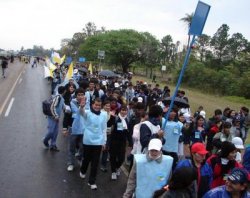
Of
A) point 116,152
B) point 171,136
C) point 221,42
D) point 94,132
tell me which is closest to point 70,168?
point 116,152

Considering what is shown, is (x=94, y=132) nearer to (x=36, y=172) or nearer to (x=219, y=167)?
(x=36, y=172)

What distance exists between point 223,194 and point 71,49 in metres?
97.6

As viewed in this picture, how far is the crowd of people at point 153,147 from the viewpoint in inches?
153

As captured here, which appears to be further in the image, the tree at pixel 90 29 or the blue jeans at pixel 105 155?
the tree at pixel 90 29

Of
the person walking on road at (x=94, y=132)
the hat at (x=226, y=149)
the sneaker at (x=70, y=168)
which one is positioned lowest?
the sneaker at (x=70, y=168)

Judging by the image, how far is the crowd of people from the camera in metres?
3.90

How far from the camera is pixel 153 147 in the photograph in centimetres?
459

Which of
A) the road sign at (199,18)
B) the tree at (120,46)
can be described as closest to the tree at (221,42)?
the tree at (120,46)

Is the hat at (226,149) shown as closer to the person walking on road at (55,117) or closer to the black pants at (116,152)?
the black pants at (116,152)

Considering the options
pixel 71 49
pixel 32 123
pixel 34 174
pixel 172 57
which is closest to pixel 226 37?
pixel 172 57

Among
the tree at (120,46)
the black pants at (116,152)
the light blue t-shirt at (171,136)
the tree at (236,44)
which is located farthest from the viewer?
the tree at (236,44)

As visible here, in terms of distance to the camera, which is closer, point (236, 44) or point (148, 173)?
point (148, 173)

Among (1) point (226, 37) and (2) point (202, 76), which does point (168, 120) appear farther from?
(1) point (226, 37)

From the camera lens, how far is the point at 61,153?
9.53m
